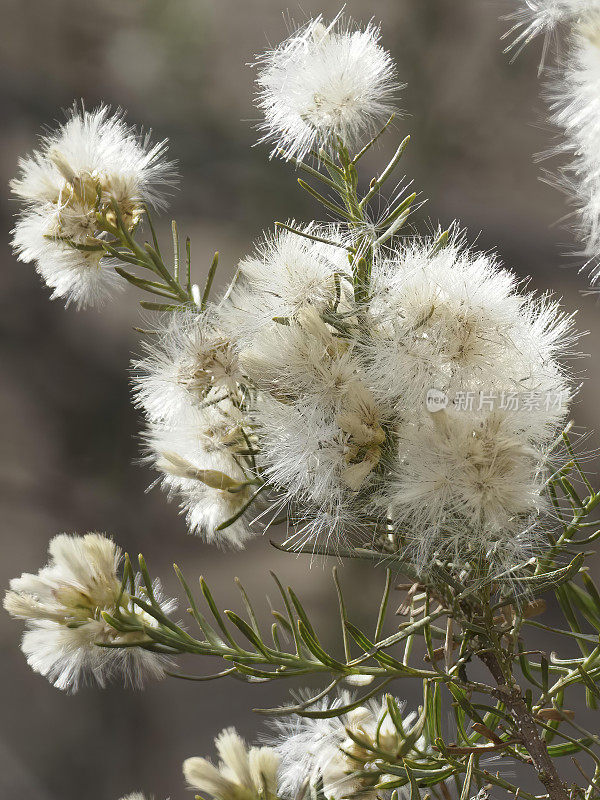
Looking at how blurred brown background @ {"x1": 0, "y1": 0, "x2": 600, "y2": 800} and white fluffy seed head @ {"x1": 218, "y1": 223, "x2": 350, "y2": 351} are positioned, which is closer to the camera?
white fluffy seed head @ {"x1": 218, "y1": 223, "x2": 350, "y2": 351}

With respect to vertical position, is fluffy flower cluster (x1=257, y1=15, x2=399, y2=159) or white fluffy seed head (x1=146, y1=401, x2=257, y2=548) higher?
fluffy flower cluster (x1=257, y1=15, x2=399, y2=159)

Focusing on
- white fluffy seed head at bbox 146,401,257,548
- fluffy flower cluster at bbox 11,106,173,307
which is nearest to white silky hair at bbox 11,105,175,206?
fluffy flower cluster at bbox 11,106,173,307

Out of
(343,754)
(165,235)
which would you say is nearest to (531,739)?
(343,754)

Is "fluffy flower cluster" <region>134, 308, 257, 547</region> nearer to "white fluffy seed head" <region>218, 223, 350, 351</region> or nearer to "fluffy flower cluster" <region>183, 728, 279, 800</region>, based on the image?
"white fluffy seed head" <region>218, 223, 350, 351</region>

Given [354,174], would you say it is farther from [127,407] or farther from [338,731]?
[127,407]

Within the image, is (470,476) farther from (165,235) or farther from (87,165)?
(165,235)

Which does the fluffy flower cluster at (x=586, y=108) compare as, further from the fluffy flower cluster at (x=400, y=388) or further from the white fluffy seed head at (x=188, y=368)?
the white fluffy seed head at (x=188, y=368)

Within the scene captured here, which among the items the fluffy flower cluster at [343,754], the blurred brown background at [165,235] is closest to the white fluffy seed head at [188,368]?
the fluffy flower cluster at [343,754]
